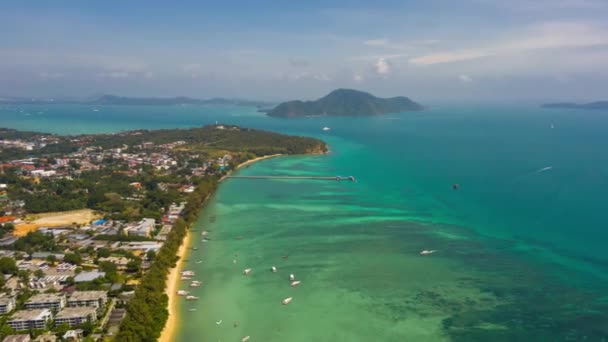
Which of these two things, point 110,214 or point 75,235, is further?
point 110,214

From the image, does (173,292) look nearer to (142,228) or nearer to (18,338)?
Result: (18,338)

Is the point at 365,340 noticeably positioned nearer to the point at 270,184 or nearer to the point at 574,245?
the point at 574,245

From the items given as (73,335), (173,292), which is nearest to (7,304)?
(73,335)

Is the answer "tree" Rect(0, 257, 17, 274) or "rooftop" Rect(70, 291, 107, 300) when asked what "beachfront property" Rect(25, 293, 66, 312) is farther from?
"tree" Rect(0, 257, 17, 274)

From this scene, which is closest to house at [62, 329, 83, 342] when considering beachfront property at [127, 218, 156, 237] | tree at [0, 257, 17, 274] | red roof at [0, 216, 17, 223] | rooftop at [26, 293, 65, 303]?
rooftop at [26, 293, 65, 303]

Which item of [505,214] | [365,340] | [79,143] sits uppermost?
[79,143]

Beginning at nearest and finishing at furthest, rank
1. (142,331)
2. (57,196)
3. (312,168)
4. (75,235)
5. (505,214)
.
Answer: (142,331) → (75,235) → (505,214) → (57,196) → (312,168)

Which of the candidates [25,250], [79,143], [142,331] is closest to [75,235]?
[25,250]
